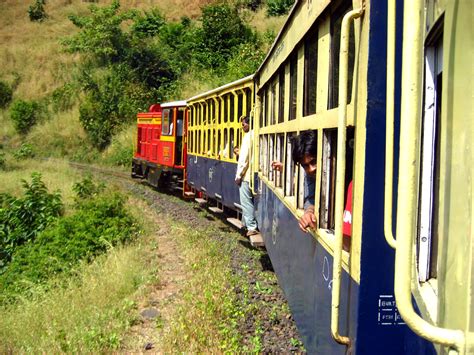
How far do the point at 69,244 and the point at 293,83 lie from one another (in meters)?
6.41

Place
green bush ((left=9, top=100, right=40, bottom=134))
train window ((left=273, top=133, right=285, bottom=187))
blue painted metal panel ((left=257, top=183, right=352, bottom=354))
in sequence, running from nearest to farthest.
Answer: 1. blue painted metal panel ((left=257, top=183, right=352, bottom=354))
2. train window ((left=273, top=133, right=285, bottom=187))
3. green bush ((left=9, top=100, right=40, bottom=134))

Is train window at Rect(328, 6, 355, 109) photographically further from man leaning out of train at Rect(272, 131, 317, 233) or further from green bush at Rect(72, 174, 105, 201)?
green bush at Rect(72, 174, 105, 201)

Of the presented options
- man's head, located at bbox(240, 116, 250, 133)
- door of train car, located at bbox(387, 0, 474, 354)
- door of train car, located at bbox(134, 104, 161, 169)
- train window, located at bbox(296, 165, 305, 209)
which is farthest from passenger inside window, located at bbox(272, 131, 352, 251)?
door of train car, located at bbox(134, 104, 161, 169)

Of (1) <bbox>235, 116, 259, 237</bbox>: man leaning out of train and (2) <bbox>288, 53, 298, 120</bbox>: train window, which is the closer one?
(2) <bbox>288, 53, 298, 120</bbox>: train window

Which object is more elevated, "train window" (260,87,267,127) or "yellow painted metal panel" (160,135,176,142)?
"train window" (260,87,267,127)

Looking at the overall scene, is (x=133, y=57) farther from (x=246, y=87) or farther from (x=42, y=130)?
(x=246, y=87)

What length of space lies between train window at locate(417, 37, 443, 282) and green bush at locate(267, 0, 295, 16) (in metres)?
39.3

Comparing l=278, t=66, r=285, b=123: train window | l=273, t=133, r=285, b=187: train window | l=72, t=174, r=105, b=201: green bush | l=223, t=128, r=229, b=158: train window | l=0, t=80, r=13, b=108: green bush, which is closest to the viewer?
l=278, t=66, r=285, b=123: train window

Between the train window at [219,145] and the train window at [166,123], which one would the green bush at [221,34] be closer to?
the train window at [166,123]

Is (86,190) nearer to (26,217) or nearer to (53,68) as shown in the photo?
(26,217)

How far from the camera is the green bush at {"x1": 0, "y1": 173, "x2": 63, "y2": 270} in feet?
39.7

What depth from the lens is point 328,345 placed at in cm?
296

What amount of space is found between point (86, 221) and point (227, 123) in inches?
120

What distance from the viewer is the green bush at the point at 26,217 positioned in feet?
39.7
